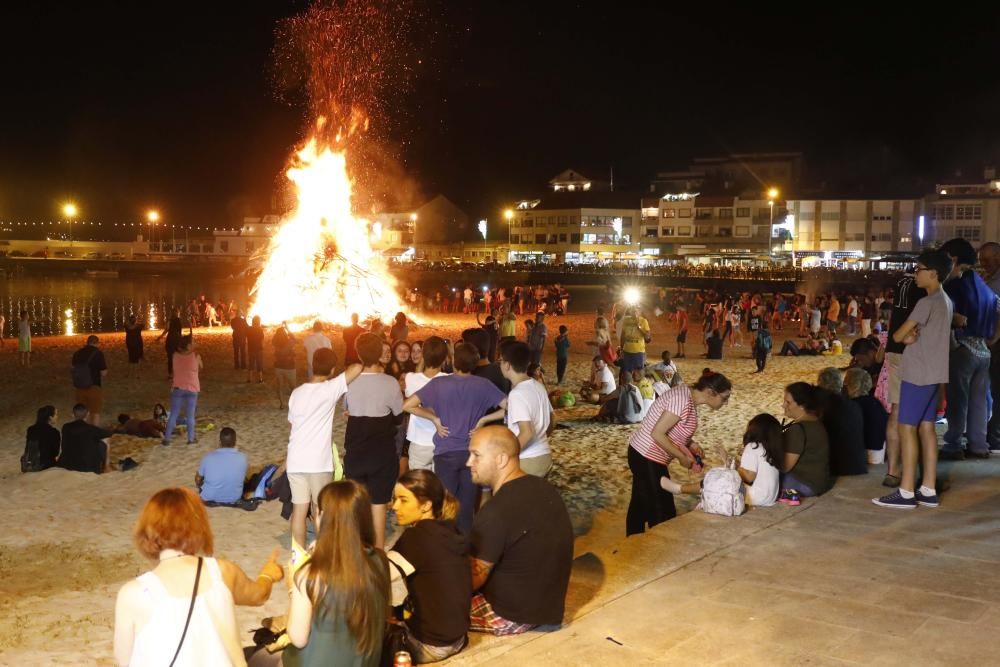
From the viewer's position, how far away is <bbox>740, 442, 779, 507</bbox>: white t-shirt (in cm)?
713

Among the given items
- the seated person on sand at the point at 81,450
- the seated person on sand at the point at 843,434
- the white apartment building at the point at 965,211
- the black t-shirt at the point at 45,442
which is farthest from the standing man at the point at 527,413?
the white apartment building at the point at 965,211

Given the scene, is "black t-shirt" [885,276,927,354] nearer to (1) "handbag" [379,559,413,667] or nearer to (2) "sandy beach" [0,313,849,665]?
(2) "sandy beach" [0,313,849,665]

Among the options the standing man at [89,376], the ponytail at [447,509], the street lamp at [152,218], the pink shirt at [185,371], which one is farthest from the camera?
the street lamp at [152,218]

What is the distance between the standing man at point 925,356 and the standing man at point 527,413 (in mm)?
2663

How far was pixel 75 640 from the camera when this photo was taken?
244 inches

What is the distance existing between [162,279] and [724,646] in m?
108

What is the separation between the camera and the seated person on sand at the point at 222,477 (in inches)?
377

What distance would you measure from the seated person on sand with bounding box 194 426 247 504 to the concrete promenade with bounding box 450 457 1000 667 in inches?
193

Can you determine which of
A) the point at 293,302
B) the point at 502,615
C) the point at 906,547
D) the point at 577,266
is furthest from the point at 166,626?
the point at 577,266

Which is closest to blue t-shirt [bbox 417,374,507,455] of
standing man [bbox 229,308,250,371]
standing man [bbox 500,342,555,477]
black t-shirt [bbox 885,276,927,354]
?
standing man [bbox 500,342,555,477]

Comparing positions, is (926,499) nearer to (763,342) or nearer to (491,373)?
(491,373)

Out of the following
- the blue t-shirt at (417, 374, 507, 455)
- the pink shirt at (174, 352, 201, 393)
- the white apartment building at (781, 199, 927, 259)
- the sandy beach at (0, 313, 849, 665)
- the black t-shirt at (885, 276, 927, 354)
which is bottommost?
the sandy beach at (0, 313, 849, 665)

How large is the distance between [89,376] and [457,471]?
31.5ft

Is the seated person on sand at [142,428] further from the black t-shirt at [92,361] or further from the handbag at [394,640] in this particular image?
the handbag at [394,640]
